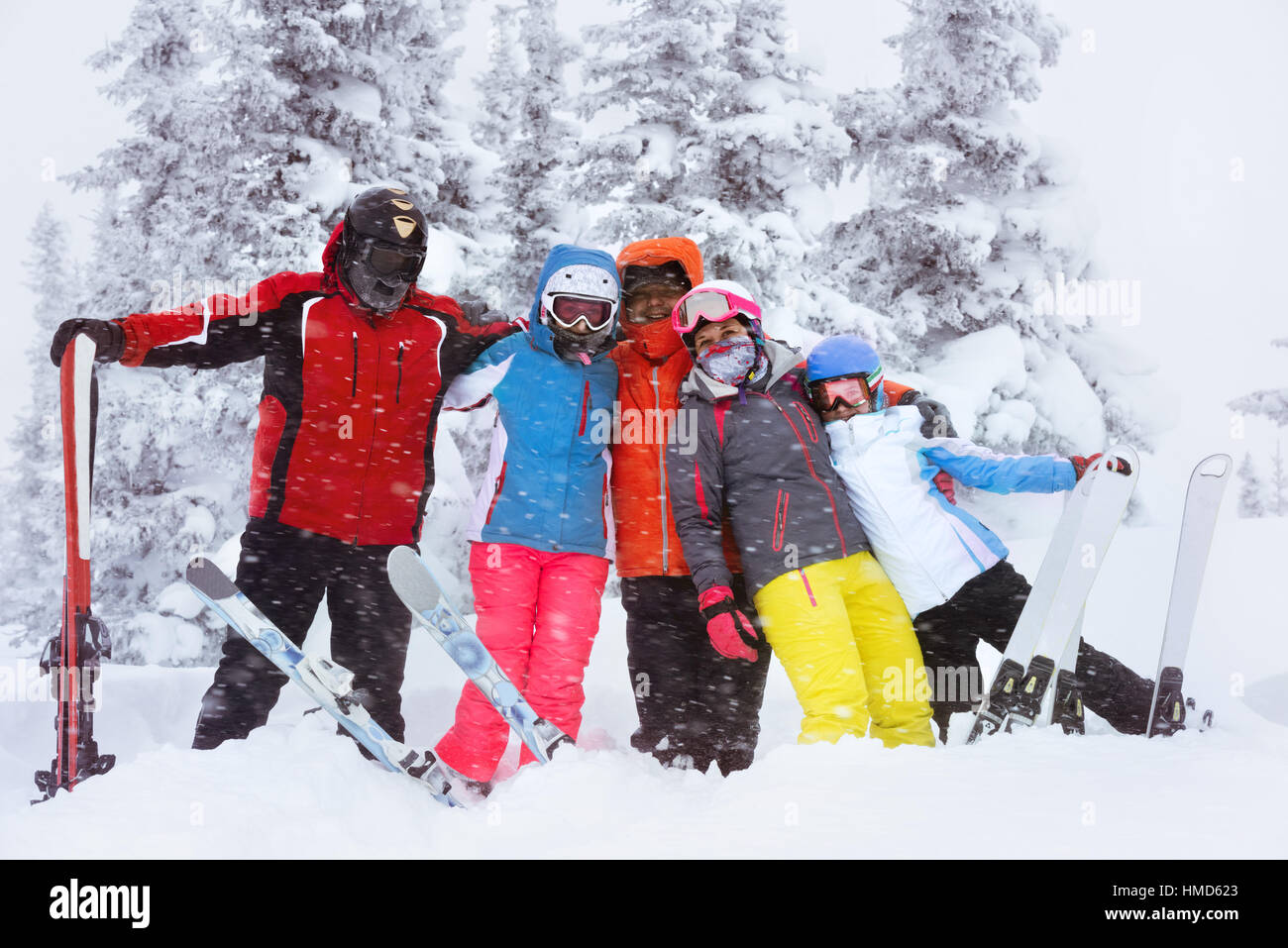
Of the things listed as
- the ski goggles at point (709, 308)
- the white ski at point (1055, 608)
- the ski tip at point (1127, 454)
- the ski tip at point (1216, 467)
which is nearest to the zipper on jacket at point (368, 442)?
the ski goggles at point (709, 308)

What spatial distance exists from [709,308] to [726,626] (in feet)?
A: 4.48

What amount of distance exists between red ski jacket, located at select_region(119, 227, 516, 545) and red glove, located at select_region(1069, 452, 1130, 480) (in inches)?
115

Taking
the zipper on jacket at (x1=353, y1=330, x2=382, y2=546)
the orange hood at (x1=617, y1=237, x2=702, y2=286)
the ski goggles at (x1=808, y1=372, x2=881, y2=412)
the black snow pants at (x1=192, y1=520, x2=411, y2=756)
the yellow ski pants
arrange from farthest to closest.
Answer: the orange hood at (x1=617, y1=237, x2=702, y2=286) < the ski goggles at (x1=808, y1=372, x2=881, y2=412) < the zipper on jacket at (x1=353, y1=330, x2=382, y2=546) < the black snow pants at (x1=192, y1=520, x2=411, y2=756) < the yellow ski pants

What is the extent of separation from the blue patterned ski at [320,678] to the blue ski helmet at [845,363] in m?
2.30

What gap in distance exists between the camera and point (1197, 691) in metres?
4.69

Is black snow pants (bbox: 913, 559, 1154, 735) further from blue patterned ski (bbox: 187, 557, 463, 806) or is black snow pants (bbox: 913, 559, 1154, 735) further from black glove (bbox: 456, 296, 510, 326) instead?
black glove (bbox: 456, 296, 510, 326)

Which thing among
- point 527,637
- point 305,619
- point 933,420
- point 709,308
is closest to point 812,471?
point 933,420

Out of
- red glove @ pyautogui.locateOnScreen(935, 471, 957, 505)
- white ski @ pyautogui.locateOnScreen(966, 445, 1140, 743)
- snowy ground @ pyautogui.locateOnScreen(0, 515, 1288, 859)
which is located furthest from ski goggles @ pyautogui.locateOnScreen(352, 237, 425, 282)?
white ski @ pyautogui.locateOnScreen(966, 445, 1140, 743)

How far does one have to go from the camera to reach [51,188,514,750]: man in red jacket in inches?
129

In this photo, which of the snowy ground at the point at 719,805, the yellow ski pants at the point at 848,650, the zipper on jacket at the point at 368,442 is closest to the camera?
the snowy ground at the point at 719,805

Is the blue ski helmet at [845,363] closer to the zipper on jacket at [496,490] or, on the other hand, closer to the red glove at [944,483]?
the red glove at [944,483]

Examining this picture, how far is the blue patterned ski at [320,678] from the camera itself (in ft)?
9.46
